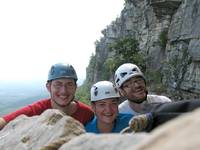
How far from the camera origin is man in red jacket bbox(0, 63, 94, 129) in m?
6.07

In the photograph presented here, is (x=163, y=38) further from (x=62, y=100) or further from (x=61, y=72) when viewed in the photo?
(x=62, y=100)

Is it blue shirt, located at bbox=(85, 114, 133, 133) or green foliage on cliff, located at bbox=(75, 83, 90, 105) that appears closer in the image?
blue shirt, located at bbox=(85, 114, 133, 133)

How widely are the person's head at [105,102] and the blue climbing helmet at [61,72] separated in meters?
0.49

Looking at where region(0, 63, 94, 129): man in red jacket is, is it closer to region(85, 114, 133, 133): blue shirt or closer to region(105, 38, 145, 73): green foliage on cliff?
region(85, 114, 133, 133): blue shirt

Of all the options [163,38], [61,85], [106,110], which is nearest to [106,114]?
[106,110]

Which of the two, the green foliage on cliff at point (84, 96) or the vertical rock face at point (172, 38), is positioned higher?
the vertical rock face at point (172, 38)

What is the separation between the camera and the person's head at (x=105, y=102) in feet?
19.3

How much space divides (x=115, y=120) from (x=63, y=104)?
2.98 ft

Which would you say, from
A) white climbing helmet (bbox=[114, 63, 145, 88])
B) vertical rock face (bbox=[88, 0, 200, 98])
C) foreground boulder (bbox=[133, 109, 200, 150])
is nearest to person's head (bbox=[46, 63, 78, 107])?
white climbing helmet (bbox=[114, 63, 145, 88])

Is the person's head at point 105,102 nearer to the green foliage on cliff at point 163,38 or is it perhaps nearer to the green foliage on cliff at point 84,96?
the green foliage on cliff at point 163,38

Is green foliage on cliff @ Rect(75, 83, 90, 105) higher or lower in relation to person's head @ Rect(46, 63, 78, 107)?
lower

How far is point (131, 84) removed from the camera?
714 centimetres

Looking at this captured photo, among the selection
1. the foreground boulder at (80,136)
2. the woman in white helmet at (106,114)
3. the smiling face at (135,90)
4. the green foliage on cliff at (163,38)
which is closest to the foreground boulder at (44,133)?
the foreground boulder at (80,136)

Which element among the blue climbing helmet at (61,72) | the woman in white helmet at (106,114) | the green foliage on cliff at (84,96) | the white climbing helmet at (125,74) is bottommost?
the green foliage on cliff at (84,96)
